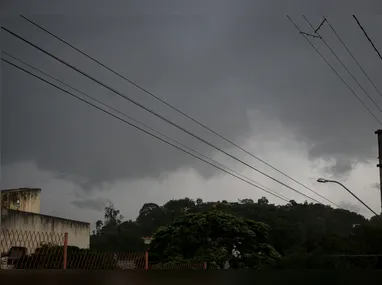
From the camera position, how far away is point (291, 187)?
427 cm

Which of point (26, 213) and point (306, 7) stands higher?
point (306, 7)

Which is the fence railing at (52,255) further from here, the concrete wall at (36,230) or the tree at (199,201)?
the tree at (199,201)

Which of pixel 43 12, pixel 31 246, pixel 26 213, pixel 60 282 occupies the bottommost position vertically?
pixel 60 282

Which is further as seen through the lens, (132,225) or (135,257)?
(132,225)

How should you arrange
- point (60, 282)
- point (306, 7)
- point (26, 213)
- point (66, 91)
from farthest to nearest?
point (26, 213), point (66, 91), point (306, 7), point (60, 282)

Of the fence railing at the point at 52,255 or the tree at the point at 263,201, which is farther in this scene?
the tree at the point at 263,201

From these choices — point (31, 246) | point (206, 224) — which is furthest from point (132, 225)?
point (31, 246)

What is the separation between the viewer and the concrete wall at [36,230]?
234 centimetres

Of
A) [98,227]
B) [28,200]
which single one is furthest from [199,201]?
[28,200]

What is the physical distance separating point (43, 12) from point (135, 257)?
92.1 inches

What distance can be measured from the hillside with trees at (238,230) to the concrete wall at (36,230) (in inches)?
6.9

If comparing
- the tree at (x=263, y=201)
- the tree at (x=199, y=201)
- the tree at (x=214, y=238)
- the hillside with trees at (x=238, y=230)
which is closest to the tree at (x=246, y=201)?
the hillside with trees at (x=238, y=230)

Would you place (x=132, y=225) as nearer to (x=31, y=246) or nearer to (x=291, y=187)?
(x=291, y=187)

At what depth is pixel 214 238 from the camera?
5.71 metres
